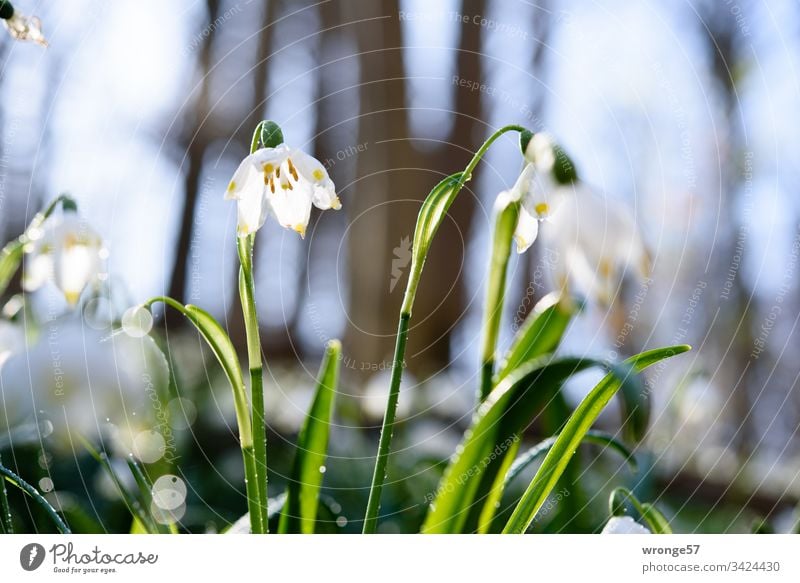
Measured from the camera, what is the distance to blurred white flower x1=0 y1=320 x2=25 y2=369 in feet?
2.00

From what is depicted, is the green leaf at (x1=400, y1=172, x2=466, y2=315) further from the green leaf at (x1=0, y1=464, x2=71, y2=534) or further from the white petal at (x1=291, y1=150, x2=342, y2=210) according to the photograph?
the green leaf at (x1=0, y1=464, x2=71, y2=534)

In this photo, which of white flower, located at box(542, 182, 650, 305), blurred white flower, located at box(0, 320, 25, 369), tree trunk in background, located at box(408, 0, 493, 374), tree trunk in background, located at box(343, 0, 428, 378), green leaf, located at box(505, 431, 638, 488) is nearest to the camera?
white flower, located at box(542, 182, 650, 305)

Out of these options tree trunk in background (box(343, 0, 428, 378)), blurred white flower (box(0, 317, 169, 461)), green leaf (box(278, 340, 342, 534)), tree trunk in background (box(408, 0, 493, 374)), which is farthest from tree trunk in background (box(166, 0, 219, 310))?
green leaf (box(278, 340, 342, 534))

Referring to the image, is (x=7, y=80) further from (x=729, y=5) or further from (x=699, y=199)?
(x=699, y=199)

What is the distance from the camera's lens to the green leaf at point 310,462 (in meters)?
0.53

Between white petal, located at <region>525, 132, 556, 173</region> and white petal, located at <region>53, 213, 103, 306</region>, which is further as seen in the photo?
white petal, located at <region>53, 213, 103, 306</region>

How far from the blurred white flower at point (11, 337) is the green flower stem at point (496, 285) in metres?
0.40

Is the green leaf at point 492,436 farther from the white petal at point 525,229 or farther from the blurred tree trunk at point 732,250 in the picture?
the blurred tree trunk at point 732,250

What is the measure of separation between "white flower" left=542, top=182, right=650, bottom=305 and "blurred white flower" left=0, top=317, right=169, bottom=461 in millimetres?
332

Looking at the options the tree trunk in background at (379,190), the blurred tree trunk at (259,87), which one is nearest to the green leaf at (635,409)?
the tree trunk in background at (379,190)

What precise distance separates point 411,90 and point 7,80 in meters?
0.69

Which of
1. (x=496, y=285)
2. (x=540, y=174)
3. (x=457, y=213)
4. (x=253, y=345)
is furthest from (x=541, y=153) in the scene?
(x=457, y=213)

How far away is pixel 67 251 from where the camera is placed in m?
0.52
